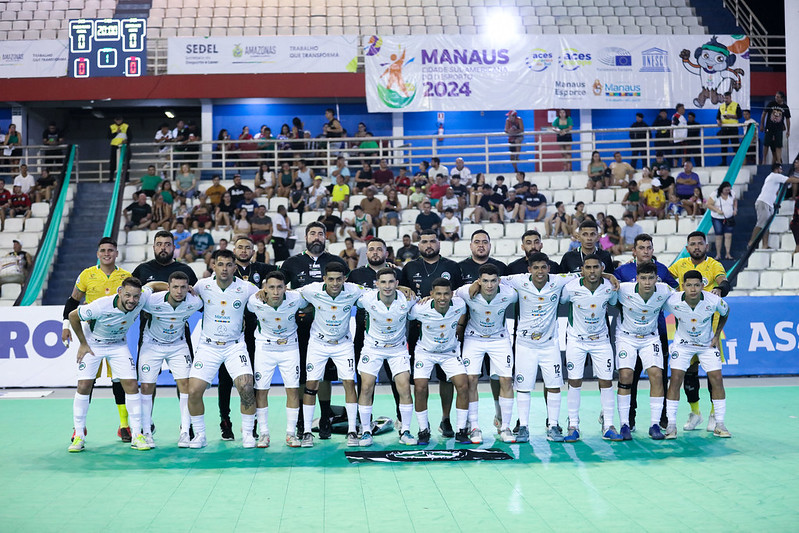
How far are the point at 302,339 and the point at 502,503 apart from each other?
3751 mm

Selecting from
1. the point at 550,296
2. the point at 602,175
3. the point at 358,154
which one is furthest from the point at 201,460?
the point at 358,154

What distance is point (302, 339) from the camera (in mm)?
10258

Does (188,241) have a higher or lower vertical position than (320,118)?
lower

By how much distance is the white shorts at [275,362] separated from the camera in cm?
974

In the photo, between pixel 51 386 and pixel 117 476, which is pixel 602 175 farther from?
pixel 117 476

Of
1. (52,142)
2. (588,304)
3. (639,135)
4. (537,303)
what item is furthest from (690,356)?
(52,142)

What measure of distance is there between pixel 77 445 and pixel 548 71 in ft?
61.8

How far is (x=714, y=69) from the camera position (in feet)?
82.4

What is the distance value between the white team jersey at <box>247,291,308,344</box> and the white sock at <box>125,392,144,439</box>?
4.76 feet

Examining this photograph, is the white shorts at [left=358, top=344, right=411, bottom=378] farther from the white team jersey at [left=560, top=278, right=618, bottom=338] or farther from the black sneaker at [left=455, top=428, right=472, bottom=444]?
the white team jersey at [left=560, top=278, right=618, bottom=338]

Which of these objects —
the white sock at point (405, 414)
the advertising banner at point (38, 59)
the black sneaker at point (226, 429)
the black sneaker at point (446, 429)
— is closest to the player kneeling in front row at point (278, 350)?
the black sneaker at point (226, 429)

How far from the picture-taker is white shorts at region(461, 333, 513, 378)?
32.5ft

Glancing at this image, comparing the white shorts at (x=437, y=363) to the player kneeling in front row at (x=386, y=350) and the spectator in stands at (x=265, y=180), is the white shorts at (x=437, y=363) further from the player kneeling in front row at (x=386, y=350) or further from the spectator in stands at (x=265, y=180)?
the spectator in stands at (x=265, y=180)

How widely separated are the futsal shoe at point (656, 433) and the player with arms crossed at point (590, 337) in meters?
0.39
